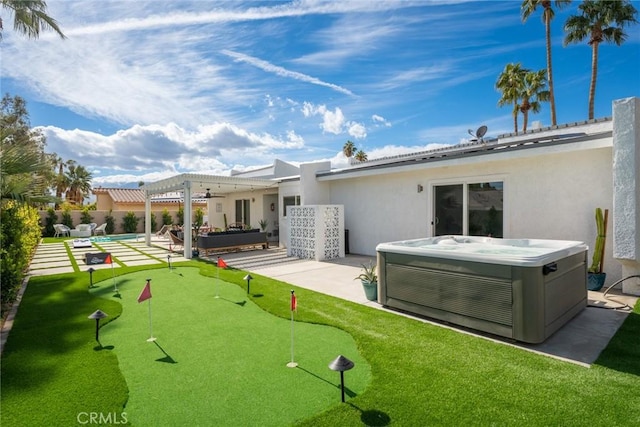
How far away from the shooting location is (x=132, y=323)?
5.41m

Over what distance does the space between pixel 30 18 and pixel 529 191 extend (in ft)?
51.3

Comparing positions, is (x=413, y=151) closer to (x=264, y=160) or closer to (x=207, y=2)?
(x=207, y=2)

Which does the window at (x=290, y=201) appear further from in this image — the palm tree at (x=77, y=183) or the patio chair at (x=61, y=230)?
the palm tree at (x=77, y=183)

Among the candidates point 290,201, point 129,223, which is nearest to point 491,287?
point 290,201

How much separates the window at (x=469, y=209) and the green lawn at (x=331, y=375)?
411cm

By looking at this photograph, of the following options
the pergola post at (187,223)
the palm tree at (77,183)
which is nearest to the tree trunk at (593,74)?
the pergola post at (187,223)

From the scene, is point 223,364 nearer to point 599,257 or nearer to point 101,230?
point 599,257

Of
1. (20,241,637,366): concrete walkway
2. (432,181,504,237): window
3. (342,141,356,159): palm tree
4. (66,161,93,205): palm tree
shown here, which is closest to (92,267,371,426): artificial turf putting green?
(20,241,637,366): concrete walkway

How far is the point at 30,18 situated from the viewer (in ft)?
33.1

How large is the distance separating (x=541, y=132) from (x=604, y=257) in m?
5.22

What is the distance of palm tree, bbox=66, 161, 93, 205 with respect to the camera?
39.2 metres

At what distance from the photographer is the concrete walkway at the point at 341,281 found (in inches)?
172

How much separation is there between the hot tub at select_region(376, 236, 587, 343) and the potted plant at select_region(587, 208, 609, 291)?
173 cm

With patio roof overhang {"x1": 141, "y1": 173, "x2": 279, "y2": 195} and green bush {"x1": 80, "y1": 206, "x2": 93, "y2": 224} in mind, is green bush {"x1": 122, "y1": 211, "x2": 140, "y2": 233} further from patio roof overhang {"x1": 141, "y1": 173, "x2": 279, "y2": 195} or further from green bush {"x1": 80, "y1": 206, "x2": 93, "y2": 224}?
patio roof overhang {"x1": 141, "y1": 173, "x2": 279, "y2": 195}
